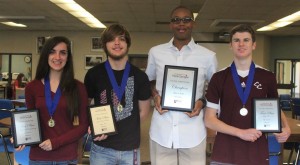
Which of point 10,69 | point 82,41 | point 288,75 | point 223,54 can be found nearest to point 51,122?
point 223,54

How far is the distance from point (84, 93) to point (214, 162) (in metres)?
0.94

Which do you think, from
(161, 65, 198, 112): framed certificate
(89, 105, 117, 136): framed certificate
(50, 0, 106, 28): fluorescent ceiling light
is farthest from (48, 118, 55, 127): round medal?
(50, 0, 106, 28): fluorescent ceiling light

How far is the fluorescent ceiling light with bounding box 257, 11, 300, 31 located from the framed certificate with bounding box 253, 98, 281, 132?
790cm

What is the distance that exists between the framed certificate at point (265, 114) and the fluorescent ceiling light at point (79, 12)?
6756 millimetres

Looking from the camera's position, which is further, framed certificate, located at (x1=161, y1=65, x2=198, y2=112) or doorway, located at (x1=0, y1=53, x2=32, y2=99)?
doorway, located at (x1=0, y1=53, x2=32, y2=99)

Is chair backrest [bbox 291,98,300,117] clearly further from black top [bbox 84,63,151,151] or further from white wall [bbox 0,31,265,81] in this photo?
white wall [bbox 0,31,265,81]

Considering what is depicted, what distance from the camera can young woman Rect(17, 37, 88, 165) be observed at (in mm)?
2029

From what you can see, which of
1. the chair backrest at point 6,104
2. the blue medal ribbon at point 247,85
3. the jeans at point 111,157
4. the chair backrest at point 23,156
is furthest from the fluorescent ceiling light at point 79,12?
the blue medal ribbon at point 247,85

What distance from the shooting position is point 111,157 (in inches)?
84.5

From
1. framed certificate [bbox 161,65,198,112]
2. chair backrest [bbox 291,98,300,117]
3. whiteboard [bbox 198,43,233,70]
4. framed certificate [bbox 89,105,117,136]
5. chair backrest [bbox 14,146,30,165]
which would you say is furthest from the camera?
whiteboard [bbox 198,43,233,70]

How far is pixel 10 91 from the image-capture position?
13.1 m

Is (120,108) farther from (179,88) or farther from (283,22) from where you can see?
(283,22)

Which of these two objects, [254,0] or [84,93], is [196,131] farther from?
[254,0]

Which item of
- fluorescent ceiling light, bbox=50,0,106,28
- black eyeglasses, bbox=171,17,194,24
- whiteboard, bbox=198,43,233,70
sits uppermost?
fluorescent ceiling light, bbox=50,0,106,28
